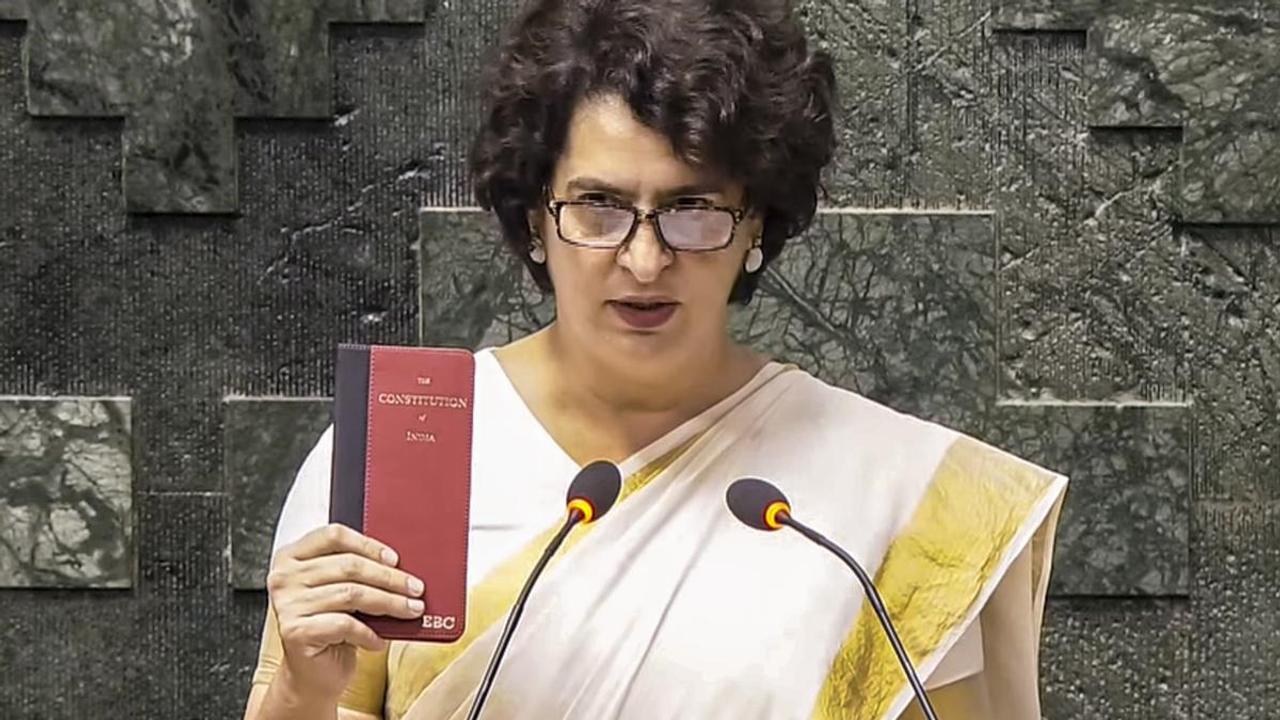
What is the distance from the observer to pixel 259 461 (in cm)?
187

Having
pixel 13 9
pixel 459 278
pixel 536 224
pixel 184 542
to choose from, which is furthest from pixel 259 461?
pixel 536 224

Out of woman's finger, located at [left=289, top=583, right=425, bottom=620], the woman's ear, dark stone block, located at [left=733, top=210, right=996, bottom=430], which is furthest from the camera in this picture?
dark stone block, located at [left=733, top=210, right=996, bottom=430]

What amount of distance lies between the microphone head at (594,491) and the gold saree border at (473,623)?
0.36 feet

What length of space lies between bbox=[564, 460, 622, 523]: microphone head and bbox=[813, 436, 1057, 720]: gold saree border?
24 cm

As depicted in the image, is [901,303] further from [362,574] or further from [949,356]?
[362,574]

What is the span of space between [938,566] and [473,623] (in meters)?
0.38

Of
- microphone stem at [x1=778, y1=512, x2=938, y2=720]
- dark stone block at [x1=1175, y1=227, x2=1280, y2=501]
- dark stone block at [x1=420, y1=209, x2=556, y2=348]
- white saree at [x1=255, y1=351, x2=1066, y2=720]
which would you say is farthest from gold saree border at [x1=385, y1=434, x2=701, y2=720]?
dark stone block at [x1=1175, y1=227, x2=1280, y2=501]

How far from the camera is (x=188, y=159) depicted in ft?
6.10

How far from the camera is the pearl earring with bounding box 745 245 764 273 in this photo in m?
1.27

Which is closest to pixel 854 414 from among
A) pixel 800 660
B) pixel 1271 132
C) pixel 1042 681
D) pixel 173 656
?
pixel 800 660

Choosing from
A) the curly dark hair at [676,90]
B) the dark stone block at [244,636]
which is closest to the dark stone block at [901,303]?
the curly dark hair at [676,90]

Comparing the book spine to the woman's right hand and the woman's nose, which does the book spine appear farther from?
the woman's nose

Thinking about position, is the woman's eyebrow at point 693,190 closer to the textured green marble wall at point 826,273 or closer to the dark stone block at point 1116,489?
the textured green marble wall at point 826,273

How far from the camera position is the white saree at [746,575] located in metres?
1.22
